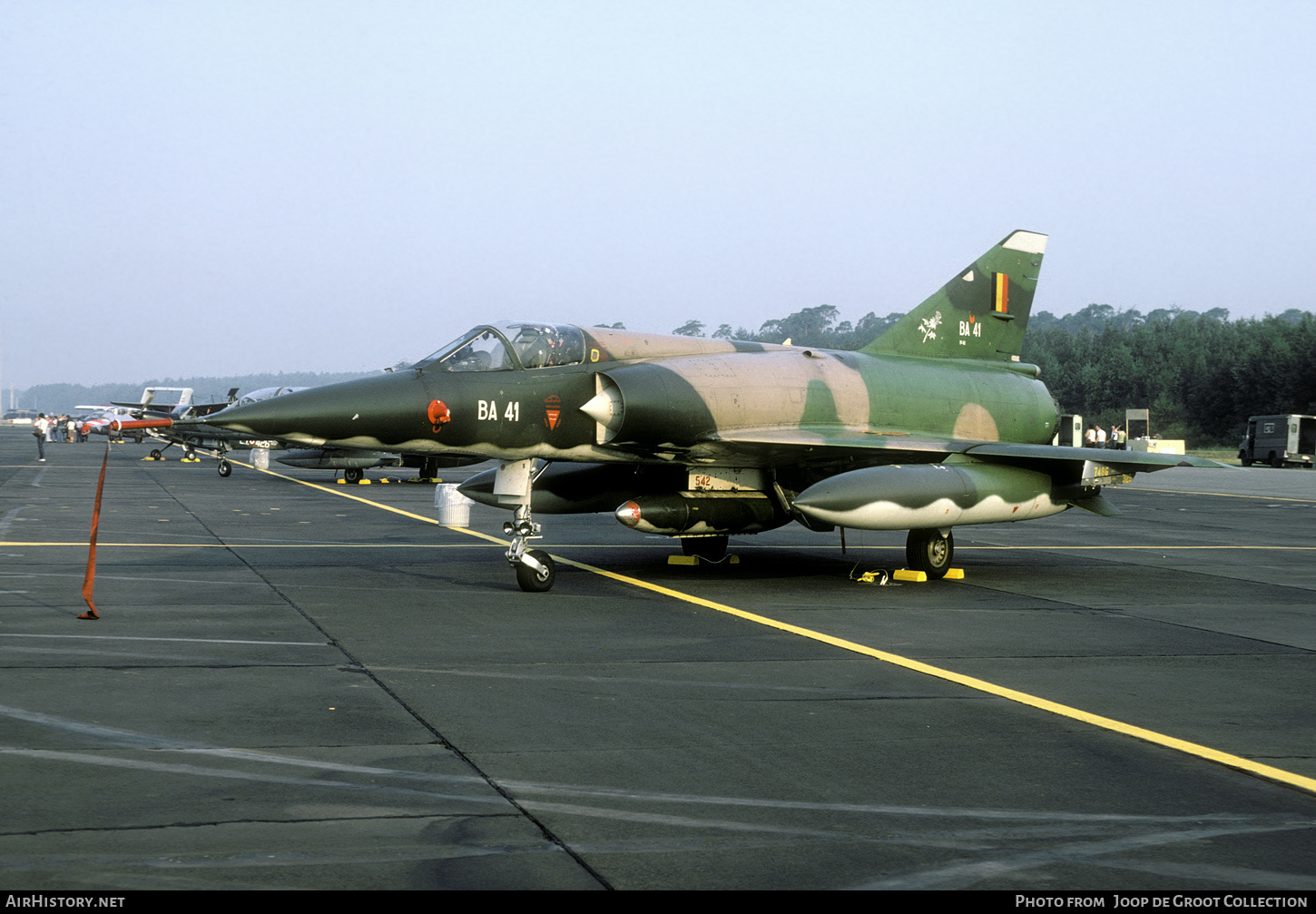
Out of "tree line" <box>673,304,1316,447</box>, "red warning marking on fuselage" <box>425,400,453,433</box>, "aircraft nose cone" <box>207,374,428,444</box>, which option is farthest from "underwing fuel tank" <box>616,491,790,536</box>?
"tree line" <box>673,304,1316,447</box>

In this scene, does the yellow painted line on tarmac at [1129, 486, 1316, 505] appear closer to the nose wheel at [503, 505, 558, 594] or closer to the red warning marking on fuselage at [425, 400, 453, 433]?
the nose wheel at [503, 505, 558, 594]

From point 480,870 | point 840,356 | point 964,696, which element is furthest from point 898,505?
point 480,870

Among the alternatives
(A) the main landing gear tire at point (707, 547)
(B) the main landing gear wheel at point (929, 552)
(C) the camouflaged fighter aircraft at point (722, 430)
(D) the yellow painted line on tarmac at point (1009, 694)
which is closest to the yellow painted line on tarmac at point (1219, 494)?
(C) the camouflaged fighter aircraft at point (722, 430)

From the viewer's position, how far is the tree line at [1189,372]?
84.0 m

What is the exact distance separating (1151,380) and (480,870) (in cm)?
10211

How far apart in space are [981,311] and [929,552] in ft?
14.9

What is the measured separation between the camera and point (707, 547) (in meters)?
16.0

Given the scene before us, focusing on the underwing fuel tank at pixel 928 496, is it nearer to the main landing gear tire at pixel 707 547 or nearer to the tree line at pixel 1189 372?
the main landing gear tire at pixel 707 547

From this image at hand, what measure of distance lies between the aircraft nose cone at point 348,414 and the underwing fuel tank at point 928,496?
14.0 feet

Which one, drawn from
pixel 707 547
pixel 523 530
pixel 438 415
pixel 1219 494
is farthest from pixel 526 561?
pixel 1219 494

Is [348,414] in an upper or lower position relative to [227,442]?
upper

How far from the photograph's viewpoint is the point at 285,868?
455 cm

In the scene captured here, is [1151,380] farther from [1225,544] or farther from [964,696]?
[964,696]

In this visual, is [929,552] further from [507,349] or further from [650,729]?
[650,729]
